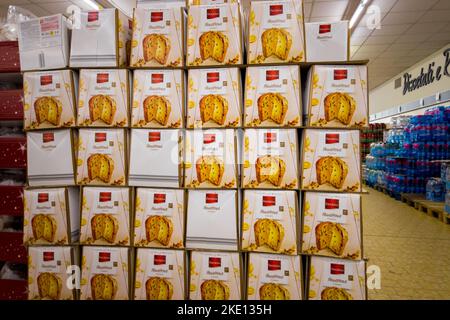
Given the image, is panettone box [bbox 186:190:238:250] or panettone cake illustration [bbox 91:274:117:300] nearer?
panettone box [bbox 186:190:238:250]

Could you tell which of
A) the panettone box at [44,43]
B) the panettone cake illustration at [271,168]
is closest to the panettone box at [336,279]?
the panettone cake illustration at [271,168]

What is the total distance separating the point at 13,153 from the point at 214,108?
68.4 inches

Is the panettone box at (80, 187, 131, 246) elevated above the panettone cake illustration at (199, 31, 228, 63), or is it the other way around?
the panettone cake illustration at (199, 31, 228, 63)

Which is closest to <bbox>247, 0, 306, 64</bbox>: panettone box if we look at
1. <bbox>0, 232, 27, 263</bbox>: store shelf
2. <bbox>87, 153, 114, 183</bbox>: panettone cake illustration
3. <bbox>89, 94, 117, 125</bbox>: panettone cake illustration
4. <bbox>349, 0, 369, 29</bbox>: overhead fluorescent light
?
<bbox>89, 94, 117, 125</bbox>: panettone cake illustration

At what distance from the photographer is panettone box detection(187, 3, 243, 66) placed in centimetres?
220

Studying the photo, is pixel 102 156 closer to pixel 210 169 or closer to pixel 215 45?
pixel 210 169

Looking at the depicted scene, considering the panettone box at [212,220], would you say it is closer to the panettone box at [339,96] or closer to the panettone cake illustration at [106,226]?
the panettone cake illustration at [106,226]

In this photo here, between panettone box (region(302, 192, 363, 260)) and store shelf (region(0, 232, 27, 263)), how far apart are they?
2.32 m

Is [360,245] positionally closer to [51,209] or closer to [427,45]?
[51,209]

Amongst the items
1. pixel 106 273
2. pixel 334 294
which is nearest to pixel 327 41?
pixel 334 294

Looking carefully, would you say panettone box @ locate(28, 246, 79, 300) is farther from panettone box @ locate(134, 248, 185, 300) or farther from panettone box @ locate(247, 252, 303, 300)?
panettone box @ locate(247, 252, 303, 300)

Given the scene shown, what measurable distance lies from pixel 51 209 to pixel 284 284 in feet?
6.22

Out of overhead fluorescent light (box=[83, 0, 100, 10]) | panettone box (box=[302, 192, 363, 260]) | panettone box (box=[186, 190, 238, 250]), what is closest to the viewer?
panettone box (box=[302, 192, 363, 260])
